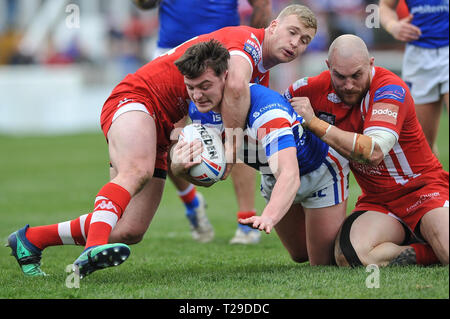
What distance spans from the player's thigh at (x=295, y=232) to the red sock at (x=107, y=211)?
1.55 metres

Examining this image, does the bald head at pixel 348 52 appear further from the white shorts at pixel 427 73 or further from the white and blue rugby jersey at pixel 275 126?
the white shorts at pixel 427 73

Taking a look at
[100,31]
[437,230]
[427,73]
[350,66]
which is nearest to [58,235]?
[350,66]

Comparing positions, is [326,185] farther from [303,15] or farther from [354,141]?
[303,15]

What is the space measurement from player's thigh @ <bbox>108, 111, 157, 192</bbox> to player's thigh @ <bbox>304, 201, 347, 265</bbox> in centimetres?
139

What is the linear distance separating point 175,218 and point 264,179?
3.82m

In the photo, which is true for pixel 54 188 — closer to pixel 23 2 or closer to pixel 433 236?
pixel 433 236

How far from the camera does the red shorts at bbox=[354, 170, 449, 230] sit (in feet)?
17.0

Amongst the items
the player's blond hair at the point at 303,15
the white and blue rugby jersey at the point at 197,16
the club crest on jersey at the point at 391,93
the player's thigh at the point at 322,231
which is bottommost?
the player's thigh at the point at 322,231

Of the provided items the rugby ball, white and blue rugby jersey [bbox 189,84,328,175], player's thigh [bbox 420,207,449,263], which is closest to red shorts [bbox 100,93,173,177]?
white and blue rugby jersey [bbox 189,84,328,175]

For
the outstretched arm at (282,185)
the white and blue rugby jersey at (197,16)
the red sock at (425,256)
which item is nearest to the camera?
the outstretched arm at (282,185)

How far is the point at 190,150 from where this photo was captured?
483 centimetres

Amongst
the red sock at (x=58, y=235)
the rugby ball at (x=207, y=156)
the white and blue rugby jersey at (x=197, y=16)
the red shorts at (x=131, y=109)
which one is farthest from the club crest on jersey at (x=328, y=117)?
the white and blue rugby jersey at (x=197, y=16)

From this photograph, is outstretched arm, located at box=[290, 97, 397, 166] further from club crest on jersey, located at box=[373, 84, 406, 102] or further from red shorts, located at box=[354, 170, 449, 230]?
red shorts, located at box=[354, 170, 449, 230]

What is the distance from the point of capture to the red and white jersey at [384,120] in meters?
4.98
